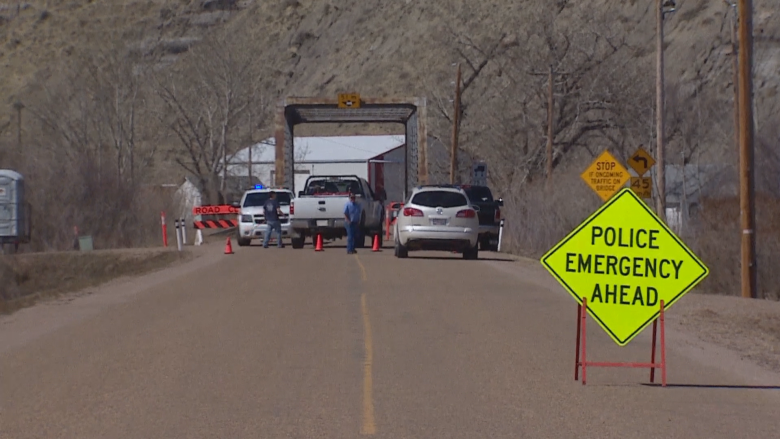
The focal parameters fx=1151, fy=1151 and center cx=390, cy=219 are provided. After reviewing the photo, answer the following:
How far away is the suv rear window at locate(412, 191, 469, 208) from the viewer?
92.5 ft

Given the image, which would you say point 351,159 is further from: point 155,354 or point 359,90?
point 155,354

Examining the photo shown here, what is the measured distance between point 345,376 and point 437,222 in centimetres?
1670

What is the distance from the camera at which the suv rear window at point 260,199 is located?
120 feet

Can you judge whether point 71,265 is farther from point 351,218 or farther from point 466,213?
point 466,213

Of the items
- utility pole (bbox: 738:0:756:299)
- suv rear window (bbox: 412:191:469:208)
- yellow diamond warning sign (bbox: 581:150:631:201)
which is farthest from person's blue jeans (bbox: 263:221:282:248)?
utility pole (bbox: 738:0:756:299)

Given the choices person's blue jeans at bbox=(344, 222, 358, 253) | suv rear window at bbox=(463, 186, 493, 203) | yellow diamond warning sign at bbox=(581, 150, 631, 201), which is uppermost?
yellow diamond warning sign at bbox=(581, 150, 631, 201)

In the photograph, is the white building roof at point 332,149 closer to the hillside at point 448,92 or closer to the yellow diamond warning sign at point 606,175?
the hillside at point 448,92

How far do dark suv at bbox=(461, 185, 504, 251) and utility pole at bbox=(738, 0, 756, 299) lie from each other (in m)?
13.1

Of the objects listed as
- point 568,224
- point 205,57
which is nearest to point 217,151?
point 205,57

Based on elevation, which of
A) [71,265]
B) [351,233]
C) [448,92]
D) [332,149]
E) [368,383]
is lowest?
[368,383]

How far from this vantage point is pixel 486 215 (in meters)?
33.3

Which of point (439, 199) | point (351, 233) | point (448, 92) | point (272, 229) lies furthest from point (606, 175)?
point (448, 92)

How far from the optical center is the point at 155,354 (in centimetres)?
1286

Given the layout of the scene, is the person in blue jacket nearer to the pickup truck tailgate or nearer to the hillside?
the pickup truck tailgate
